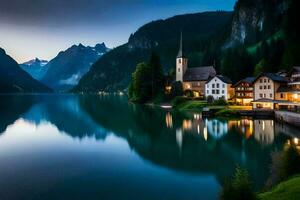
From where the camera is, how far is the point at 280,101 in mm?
73750

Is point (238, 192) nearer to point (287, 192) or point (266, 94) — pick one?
point (287, 192)

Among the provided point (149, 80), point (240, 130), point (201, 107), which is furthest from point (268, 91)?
point (149, 80)

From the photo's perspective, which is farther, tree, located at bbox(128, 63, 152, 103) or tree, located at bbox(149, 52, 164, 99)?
tree, located at bbox(128, 63, 152, 103)

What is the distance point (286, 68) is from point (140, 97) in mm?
57514

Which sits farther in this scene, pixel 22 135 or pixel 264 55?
pixel 264 55

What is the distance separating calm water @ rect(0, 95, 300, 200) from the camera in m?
23.8

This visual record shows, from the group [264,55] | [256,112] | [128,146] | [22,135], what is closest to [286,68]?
[264,55]

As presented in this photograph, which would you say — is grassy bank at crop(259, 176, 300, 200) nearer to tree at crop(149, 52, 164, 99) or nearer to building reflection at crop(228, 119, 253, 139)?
building reflection at crop(228, 119, 253, 139)

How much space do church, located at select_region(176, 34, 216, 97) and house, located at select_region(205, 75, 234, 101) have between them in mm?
13922

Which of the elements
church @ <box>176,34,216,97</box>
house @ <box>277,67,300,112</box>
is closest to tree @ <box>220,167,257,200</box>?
house @ <box>277,67,300,112</box>

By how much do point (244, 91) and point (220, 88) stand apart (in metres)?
10.0

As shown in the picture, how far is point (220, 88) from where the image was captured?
332 ft

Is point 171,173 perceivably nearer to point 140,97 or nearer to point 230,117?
point 230,117

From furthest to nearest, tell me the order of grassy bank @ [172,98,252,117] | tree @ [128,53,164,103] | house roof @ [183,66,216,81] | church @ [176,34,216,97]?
tree @ [128,53,164,103] → house roof @ [183,66,216,81] → church @ [176,34,216,97] → grassy bank @ [172,98,252,117]
